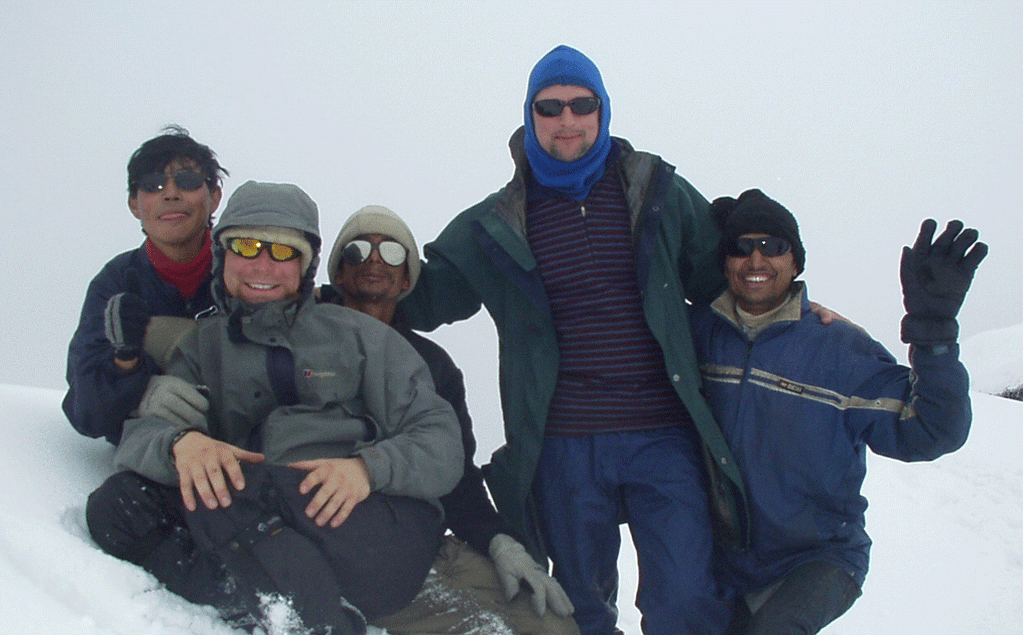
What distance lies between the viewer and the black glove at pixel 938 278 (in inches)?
105

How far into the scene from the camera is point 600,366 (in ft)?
10.6

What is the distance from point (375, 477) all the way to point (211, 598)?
0.58 m

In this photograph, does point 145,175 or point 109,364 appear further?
point 145,175

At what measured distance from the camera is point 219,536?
6.92ft

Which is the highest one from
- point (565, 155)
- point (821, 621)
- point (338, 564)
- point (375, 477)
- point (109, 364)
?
point (565, 155)

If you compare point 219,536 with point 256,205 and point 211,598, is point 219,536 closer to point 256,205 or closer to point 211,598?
point 211,598

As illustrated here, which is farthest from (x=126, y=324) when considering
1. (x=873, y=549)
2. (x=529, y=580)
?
(x=873, y=549)

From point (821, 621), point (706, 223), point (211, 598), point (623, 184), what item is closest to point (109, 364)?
point (211, 598)

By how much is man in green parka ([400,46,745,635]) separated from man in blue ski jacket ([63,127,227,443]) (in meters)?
1.21

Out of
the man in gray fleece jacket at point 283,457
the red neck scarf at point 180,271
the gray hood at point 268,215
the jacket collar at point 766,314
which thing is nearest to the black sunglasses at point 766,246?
the jacket collar at point 766,314

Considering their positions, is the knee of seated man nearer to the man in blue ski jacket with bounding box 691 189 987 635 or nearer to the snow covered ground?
the snow covered ground

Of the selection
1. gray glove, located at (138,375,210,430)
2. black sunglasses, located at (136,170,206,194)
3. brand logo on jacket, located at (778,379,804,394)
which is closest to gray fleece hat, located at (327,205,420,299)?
black sunglasses, located at (136,170,206,194)

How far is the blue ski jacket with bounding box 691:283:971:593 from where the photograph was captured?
295 cm

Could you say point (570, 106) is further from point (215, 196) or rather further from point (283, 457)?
point (283, 457)
